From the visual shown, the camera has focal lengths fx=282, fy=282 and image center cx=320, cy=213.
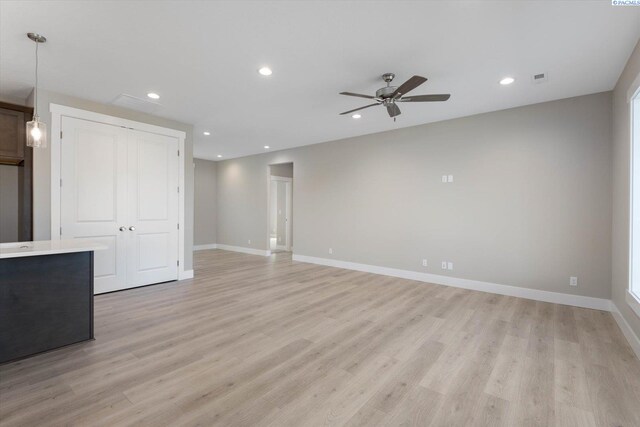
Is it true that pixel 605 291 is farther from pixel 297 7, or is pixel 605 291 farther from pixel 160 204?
pixel 160 204

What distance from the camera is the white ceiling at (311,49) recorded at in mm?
2223

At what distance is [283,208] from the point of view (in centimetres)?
921

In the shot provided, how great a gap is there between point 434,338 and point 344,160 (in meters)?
4.32

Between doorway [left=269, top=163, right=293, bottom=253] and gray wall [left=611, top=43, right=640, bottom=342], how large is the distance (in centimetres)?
690

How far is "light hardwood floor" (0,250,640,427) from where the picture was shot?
178 cm

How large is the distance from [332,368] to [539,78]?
12.8ft

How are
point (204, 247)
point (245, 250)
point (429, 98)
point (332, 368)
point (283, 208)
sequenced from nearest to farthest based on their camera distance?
point (332, 368), point (429, 98), point (245, 250), point (204, 247), point (283, 208)

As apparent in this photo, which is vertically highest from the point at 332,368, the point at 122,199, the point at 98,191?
the point at 98,191

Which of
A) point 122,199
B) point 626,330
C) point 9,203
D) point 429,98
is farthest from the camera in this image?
point 122,199

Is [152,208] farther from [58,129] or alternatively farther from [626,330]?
[626,330]

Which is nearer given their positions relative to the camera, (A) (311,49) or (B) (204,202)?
(A) (311,49)

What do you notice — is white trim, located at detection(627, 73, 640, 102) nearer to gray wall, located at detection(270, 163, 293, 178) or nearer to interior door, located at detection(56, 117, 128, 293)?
interior door, located at detection(56, 117, 128, 293)

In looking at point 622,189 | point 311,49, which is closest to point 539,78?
point 622,189

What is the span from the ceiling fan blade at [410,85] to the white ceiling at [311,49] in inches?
11.8
